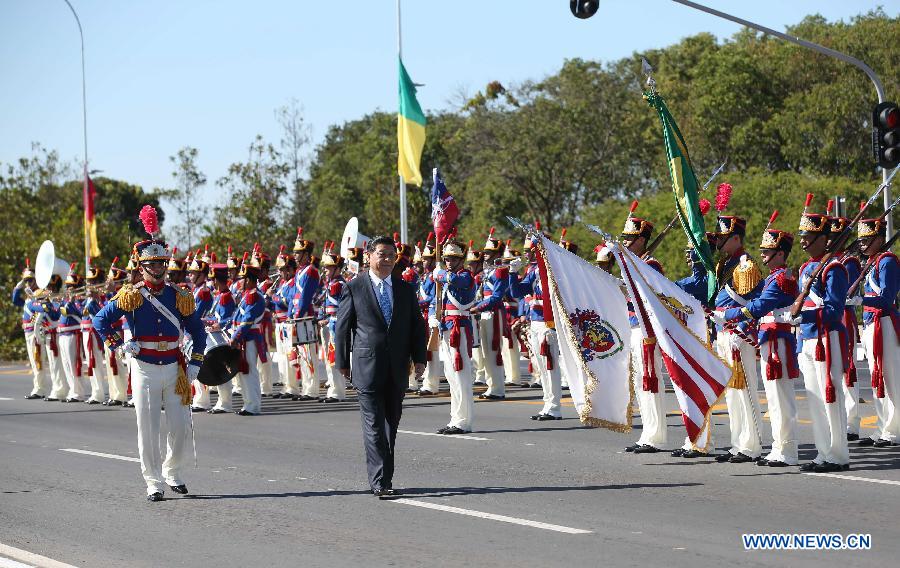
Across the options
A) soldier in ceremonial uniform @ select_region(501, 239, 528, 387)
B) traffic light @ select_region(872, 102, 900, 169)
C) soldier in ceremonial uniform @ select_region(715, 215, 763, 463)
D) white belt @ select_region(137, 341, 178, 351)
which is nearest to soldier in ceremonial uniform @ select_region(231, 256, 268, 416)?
soldier in ceremonial uniform @ select_region(501, 239, 528, 387)

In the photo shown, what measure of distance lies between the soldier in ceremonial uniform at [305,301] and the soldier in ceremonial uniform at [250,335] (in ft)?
2.36

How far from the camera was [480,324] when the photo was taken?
2086 centimetres

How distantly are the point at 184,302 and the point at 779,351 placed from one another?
5247mm

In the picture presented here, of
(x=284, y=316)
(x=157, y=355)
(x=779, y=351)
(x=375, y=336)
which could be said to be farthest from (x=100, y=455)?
(x=284, y=316)

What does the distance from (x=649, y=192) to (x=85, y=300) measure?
32.5 meters

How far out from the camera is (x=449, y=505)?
9.91 meters

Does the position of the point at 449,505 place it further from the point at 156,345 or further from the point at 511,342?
the point at 511,342

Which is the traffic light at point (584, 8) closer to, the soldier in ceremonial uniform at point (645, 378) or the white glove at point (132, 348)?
the soldier in ceremonial uniform at point (645, 378)

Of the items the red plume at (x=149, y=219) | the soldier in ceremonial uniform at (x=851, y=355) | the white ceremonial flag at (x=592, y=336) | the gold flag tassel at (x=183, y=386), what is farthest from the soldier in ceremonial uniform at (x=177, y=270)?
the soldier in ceremonial uniform at (x=851, y=355)

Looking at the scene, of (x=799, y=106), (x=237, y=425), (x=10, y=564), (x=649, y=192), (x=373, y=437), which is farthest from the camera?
(x=649, y=192)

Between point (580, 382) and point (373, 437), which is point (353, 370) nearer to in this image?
point (373, 437)

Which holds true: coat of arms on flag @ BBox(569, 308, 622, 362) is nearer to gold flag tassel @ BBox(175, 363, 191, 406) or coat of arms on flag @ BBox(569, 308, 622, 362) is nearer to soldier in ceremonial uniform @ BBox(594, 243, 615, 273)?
soldier in ceremonial uniform @ BBox(594, 243, 615, 273)

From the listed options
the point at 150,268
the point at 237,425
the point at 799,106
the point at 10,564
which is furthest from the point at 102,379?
the point at 799,106

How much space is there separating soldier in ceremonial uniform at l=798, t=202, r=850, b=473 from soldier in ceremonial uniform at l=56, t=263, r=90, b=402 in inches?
536
